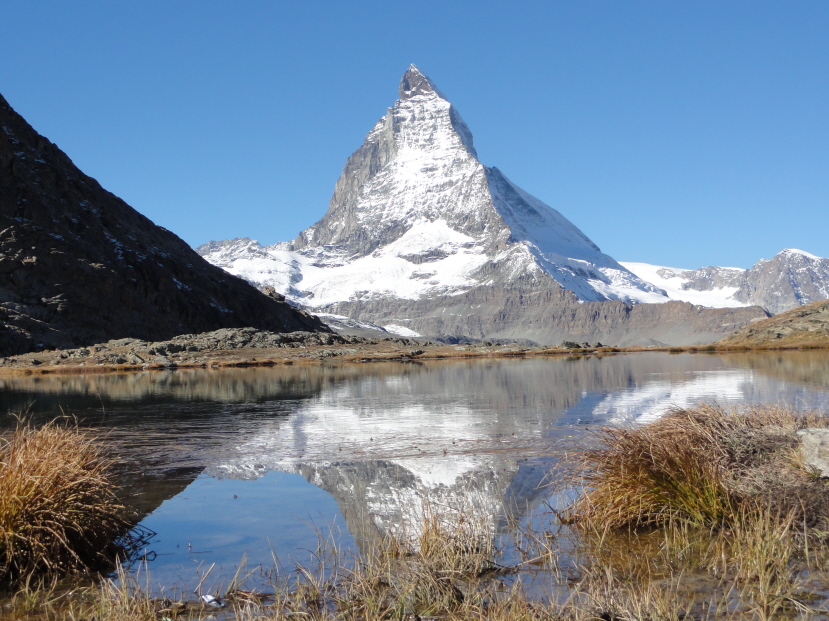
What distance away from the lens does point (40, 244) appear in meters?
98.2

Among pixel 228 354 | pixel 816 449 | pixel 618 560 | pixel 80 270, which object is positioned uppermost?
pixel 80 270

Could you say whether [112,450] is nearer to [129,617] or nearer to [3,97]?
[129,617]

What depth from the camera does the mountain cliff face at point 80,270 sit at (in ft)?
299

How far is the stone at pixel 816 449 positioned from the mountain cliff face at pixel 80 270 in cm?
8300

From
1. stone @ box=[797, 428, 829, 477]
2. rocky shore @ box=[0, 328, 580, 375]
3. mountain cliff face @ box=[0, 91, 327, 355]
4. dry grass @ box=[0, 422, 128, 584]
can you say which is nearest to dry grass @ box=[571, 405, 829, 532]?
stone @ box=[797, 428, 829, 477]

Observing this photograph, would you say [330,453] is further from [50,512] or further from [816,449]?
[816,449]

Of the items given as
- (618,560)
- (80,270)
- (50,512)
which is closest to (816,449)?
(618,560)

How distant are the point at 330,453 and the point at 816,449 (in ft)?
34.2

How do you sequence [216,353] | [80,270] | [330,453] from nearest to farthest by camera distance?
[330,453] → [216,353] → [80,270]

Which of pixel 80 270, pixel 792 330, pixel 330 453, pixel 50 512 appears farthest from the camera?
pixel 80 270

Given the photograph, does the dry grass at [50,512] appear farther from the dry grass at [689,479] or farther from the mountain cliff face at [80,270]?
the mountain cliff face at [80,270]

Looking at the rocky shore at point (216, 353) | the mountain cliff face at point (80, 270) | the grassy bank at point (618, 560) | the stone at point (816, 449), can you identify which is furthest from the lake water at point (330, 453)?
the mountain cliff face at point (80, 270)

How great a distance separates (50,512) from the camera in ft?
29.1

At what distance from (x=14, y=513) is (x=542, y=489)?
25.8ft
